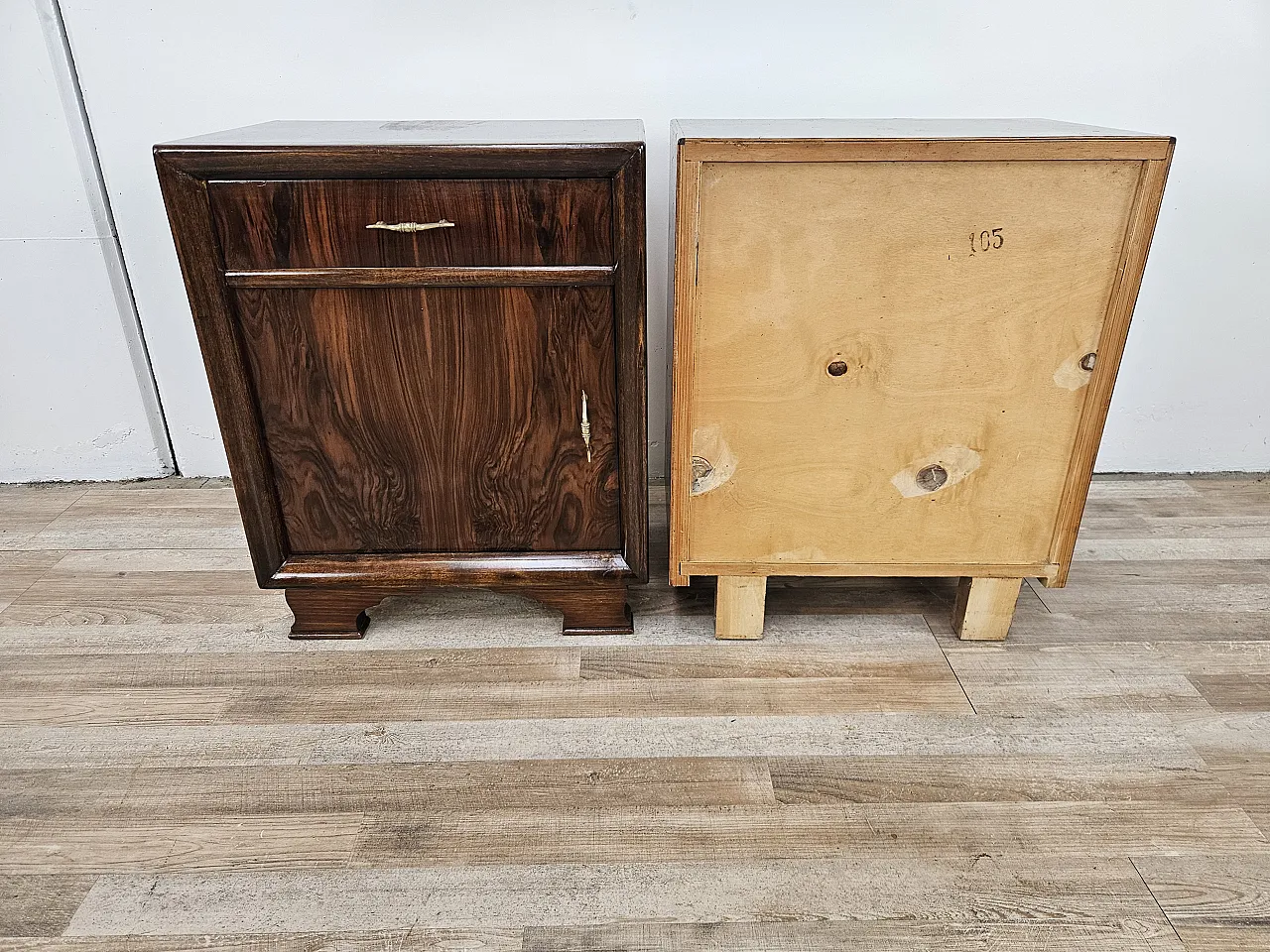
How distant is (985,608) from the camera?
50.4 inches

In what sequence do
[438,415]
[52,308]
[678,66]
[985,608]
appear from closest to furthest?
[438,415]
[985,608]
[678,66]
[52,308]

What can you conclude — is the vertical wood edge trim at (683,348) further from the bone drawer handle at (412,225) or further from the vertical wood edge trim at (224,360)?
the vertical wood edge trim at (224,360)

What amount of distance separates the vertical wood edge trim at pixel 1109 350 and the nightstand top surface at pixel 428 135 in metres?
0.64

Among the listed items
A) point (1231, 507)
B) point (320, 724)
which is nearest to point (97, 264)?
point (320, 724)

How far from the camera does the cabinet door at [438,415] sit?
1.10 meters

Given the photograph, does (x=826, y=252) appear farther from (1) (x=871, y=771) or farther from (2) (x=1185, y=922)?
(2) (x=1185, y=922)

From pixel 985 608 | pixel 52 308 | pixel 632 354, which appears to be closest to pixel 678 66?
pixel 632 354

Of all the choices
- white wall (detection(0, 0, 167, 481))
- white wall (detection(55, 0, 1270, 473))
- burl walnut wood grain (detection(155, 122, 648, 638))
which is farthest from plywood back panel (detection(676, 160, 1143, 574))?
white wall (detection(0, 0, 167, 481))

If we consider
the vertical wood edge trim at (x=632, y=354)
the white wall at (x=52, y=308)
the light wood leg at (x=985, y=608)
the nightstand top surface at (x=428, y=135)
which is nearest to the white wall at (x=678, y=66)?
the white wall at (x=52, y=308)

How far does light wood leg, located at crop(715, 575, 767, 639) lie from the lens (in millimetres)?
1275

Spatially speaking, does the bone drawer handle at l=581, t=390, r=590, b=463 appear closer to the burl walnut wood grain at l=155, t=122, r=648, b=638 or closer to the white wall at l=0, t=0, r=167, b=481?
the burl walnut wood grain at l=155, t=122, r=648, b=638

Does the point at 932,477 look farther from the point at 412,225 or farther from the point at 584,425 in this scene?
the point at 412,225

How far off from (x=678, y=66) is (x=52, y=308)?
4.54ft

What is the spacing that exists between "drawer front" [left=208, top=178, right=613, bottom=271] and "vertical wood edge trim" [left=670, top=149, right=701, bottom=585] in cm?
10
